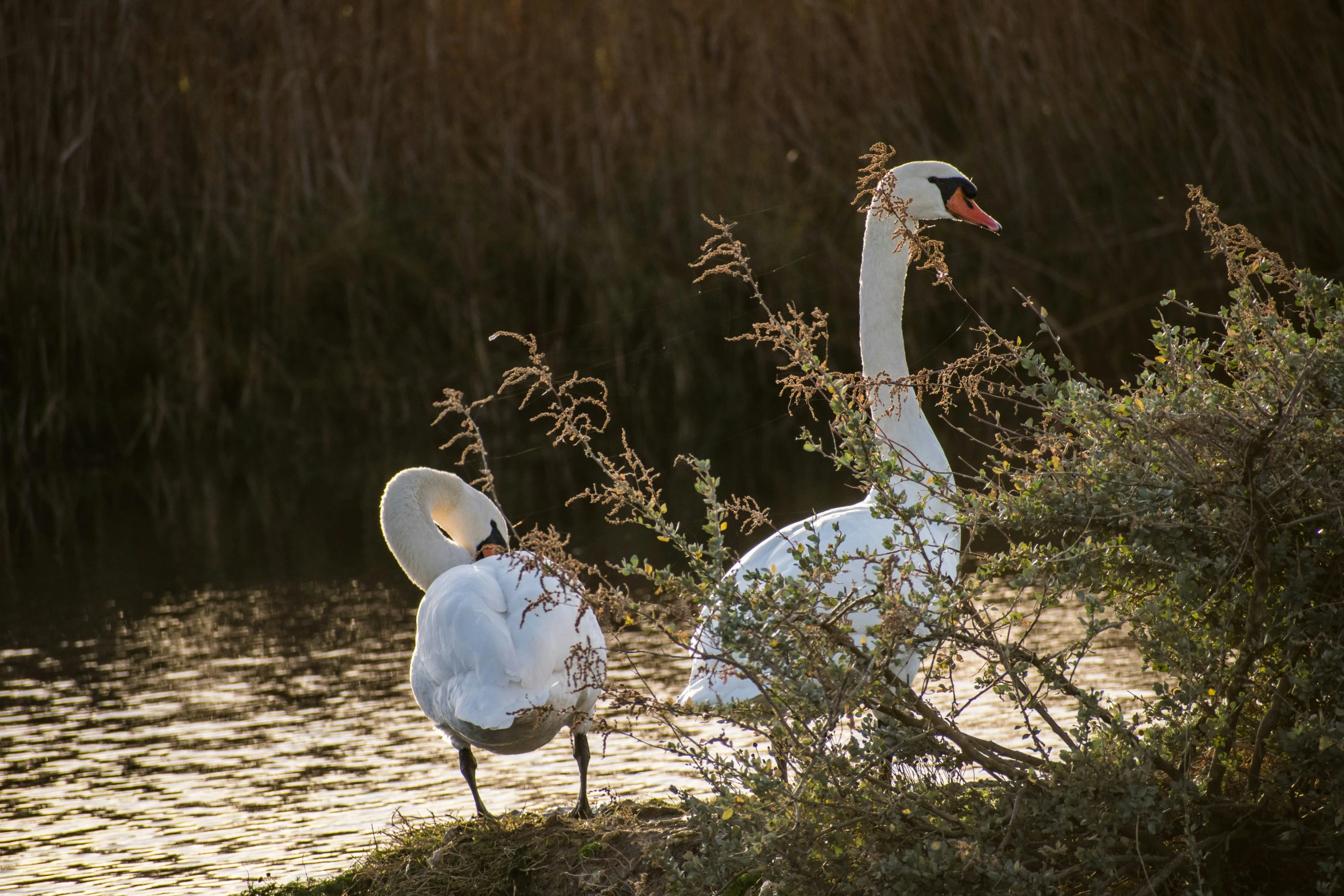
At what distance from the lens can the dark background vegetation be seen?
12320 millimetres

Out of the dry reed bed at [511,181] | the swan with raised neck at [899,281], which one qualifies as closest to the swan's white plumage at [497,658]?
the swan with raised neck at [899,281]

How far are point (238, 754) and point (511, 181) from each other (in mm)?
8320

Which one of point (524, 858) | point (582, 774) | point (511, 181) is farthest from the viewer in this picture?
point (511, 181)

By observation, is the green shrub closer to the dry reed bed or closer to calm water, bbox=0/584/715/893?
calm water, bbox=0/584/715/893

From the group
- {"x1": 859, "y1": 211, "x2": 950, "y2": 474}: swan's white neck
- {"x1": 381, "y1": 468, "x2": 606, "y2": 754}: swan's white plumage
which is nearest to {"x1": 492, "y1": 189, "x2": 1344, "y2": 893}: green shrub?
{"x1": 381, "y1": 468, "x2": 606, "y2": 754}: swan's white plumage

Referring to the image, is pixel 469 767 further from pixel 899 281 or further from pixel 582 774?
pixel 899 281

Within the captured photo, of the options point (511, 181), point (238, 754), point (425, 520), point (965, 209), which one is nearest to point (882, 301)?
point (965, 209)

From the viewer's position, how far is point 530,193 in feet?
45.0

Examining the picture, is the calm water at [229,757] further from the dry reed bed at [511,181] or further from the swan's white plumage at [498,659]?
the dry reed bed at [511,181]

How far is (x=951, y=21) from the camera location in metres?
13.1

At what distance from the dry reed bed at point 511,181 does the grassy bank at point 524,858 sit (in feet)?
26.7

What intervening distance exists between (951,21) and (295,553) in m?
7.08

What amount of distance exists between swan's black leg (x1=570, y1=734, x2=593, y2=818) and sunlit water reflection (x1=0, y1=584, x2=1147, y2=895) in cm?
25

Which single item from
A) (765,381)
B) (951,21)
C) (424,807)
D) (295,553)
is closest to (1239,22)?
(951,21)
